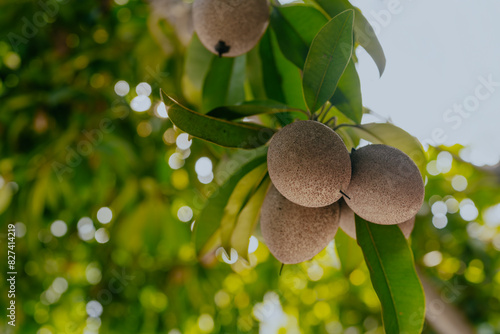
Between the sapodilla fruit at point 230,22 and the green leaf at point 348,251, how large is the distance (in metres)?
0.47

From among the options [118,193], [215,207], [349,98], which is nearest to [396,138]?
[349,98]

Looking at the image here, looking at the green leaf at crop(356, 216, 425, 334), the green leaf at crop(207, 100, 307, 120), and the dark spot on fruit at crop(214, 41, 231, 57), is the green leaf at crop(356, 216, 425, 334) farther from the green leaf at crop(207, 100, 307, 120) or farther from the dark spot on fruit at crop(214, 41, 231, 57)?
the dark spot on fruit at crop(214, 41, 231, 57)

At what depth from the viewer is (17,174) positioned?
1.64 m

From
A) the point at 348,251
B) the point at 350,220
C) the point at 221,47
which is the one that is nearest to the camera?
the point at 350,220

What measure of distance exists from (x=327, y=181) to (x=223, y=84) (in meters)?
0.51

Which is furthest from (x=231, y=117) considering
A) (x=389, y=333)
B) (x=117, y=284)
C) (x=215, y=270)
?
(x=117, y=284)

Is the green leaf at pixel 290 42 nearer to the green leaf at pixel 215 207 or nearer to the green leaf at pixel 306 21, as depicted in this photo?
the green leaf at pixel 306 21

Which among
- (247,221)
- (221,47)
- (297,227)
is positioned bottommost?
(247,221)

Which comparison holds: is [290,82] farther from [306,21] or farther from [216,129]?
[216,129]

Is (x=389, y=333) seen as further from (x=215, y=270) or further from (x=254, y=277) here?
(x=254, y=277)

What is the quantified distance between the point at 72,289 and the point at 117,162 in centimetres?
113

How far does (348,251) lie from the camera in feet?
2.88

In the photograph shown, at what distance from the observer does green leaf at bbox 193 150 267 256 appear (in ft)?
2.25

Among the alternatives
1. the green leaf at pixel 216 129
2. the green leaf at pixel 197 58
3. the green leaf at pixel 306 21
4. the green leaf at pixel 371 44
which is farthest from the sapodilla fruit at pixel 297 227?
the green leaf at pixel 197 58
